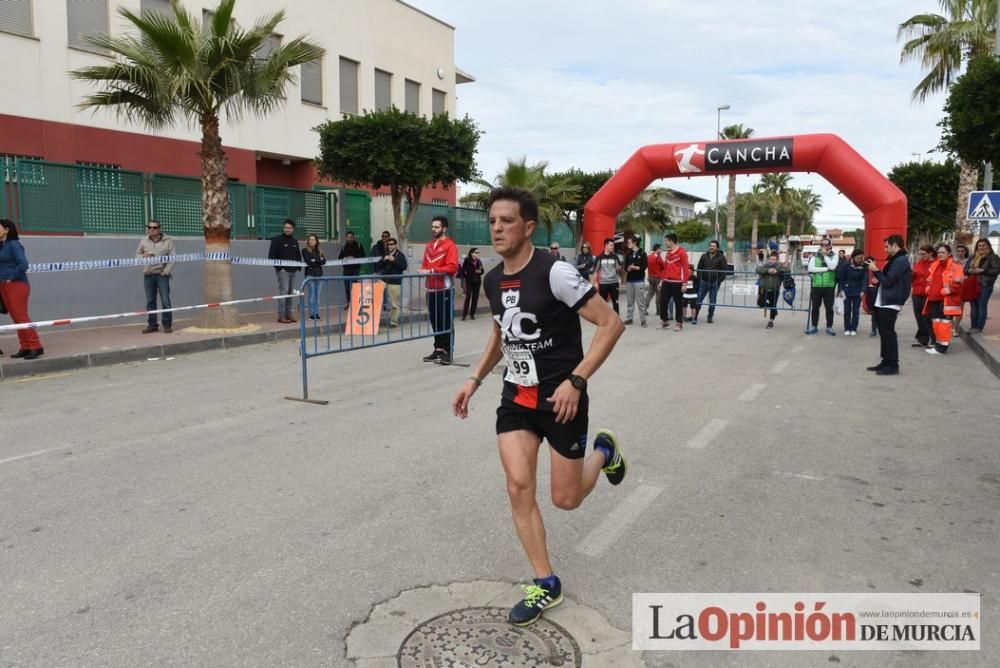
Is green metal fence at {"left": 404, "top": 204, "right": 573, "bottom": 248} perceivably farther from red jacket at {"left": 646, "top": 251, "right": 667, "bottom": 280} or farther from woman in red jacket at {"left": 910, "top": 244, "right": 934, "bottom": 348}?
woman in red jacket at {"left": 910, "top": 244, "right": 934, "bottom": 348}

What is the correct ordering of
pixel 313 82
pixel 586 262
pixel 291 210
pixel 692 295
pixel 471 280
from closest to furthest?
pixel 692 295 → pixel 471 280 → pixel 291 210 → pixel 586 262 → pixel 313 82

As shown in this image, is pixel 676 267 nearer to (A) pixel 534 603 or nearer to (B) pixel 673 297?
(B) pixel 673 297

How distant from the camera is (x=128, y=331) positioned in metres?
12.4

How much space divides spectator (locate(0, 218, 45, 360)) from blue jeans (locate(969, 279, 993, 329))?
14317mm

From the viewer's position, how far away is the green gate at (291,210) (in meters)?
16.3

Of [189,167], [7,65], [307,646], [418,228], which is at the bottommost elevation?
[307,646]

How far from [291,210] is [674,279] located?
343 inches

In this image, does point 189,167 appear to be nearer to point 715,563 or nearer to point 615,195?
point 615,195

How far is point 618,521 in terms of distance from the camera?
4.27 m

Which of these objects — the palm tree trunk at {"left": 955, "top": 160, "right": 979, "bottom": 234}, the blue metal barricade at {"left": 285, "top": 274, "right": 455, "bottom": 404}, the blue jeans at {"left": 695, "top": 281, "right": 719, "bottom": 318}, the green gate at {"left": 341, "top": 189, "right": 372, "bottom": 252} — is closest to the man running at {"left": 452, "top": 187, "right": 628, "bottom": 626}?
the blue metal barricade at {"left": 285, "top": 274, "right": 455, "bottom": 404}

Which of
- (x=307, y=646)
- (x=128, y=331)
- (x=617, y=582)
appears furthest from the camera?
(x=128, y=331)

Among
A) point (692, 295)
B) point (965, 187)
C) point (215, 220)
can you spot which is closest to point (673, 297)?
point (692, 295)

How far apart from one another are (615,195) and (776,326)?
6918 mm

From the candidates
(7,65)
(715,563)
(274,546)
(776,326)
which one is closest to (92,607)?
(274,546)
